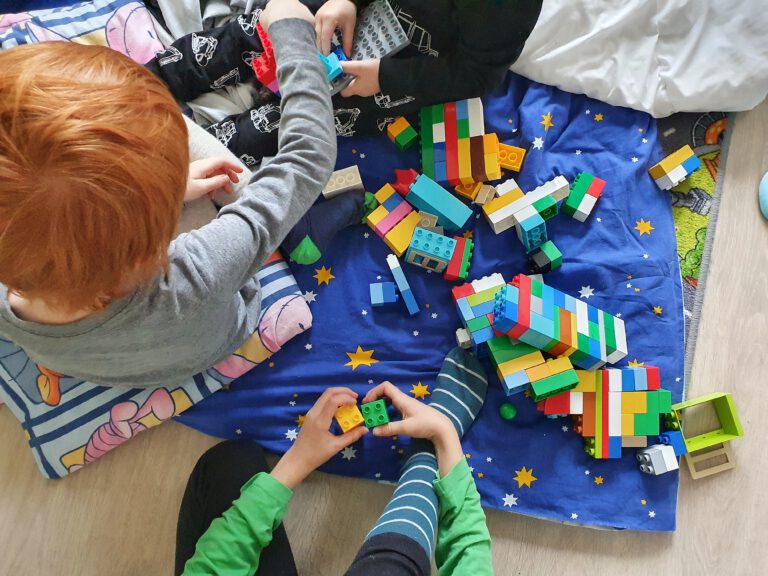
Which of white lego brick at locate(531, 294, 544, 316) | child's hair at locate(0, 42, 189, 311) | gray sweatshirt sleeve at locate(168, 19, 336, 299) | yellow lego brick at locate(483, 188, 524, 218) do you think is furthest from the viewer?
yellow lego brick at locate(483, 188, 524, 218)

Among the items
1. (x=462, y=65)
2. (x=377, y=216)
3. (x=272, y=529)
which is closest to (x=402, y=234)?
(x=377, y=216)

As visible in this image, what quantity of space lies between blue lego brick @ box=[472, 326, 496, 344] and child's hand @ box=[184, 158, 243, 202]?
439 mm

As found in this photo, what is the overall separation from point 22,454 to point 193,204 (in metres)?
0.54

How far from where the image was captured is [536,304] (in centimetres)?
90

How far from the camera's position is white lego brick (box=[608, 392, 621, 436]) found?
948 millimetres

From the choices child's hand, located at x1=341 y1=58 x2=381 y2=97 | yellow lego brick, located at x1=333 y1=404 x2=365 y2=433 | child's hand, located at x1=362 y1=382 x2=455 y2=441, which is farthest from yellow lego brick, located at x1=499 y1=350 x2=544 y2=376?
child's hand, located at x1=341 y1=58 x2=381 y2=97

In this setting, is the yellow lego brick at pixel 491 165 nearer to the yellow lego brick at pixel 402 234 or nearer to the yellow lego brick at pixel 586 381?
the yellow lego brick at pixel 402 234

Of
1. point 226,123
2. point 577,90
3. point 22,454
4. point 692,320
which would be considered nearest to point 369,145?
point 226,123

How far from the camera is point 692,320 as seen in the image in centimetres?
103

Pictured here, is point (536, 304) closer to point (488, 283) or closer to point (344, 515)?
point (488, 283)

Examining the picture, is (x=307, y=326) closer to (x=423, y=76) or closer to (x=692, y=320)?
(x=423, y=76)

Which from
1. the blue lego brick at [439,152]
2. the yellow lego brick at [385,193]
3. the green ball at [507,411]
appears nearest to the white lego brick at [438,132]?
the blue lego brick at [439,152]

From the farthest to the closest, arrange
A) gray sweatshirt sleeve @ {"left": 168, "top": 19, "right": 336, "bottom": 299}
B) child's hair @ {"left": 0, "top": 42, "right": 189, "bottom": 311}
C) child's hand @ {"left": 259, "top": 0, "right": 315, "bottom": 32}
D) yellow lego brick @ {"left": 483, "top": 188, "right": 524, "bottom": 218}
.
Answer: yellow lego brick @ {"left": 483, "top": 188, "right": 524, "bottom": 218} → child's hand @ {"left": 259, "top": 0, "right": 315, "bottom": 32} → gray sweatshirt sleeve @ {"left": 168, "top": 19, "right": 336, "bottom": 299} → child's hair @ {"left": 0, "top": 42, "right": 189, "bottom": 311}

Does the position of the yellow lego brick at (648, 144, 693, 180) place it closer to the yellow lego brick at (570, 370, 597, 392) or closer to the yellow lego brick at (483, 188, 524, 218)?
the yellow lego brick at (483, 188, 524, 218)
